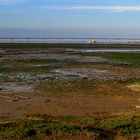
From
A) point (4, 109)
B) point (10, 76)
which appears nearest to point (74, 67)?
point (10, 76)

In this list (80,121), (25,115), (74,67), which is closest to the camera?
(80,121)

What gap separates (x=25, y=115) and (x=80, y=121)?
218cm

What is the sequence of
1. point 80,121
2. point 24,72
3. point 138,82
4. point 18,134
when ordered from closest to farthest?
point 18,134 → point 80,121 → point 138,82 → point 24,72

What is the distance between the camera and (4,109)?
51.2ft

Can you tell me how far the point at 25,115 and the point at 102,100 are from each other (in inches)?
173

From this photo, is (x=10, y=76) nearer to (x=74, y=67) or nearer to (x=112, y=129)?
(x=74, y=67)

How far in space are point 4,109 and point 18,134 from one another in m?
4.38

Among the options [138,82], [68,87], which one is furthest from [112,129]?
[138,82]

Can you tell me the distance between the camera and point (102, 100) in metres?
18.0

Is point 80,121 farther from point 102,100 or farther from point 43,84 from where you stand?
point 43,84

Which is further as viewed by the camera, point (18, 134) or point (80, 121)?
point (80, 121)

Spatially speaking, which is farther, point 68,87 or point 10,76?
point 10,76

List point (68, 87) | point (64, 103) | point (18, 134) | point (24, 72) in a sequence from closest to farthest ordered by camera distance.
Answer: point (18, 134) → point (64, 103) → point (68, 87) → point (24, 72)

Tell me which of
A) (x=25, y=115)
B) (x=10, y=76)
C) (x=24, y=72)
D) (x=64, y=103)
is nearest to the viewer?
(x=25, y=115)
